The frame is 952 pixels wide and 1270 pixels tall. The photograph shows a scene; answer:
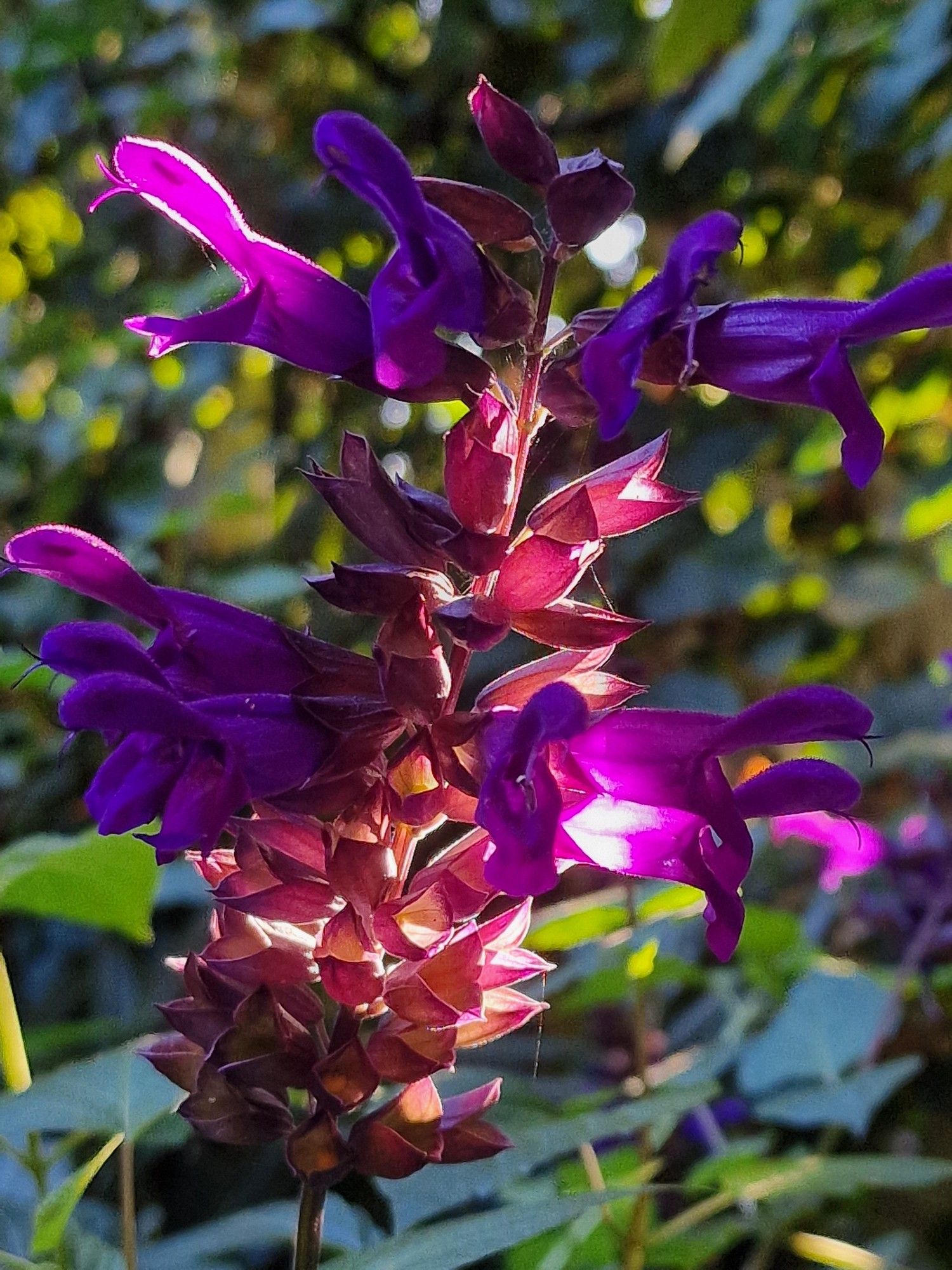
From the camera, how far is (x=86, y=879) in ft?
2.02

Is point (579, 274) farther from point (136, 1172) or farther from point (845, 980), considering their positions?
point (136, 1172)

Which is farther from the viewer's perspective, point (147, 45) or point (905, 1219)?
point (147, 45)

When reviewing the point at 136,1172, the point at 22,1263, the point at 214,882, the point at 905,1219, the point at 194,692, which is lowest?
the point at 905,1219

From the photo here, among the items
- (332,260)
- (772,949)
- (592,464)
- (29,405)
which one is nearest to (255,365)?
(332,260)

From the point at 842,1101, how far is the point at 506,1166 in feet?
1.20

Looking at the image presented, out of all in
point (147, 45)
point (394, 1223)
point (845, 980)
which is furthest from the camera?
point (147, 45)

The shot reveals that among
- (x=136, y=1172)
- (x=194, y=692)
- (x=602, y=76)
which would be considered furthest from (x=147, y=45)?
(x=194, y=692)

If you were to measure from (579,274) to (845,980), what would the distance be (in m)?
1.30

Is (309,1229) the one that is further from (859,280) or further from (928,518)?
(859,280)

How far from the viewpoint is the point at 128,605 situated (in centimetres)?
48

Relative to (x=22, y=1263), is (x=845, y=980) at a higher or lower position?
lower

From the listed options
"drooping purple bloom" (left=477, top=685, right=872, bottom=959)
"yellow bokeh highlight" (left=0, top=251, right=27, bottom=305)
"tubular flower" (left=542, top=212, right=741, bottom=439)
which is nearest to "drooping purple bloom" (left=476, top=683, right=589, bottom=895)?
"drooping purple bloom" (left=477, top=685, right=872, bottom=959)

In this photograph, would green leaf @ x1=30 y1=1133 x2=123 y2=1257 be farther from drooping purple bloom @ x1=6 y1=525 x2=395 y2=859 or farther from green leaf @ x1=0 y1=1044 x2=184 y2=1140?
drooping purple bloom @ x1=6 y1=525 x2=395 y2=859

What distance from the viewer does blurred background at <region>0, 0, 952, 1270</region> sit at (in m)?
0.99
